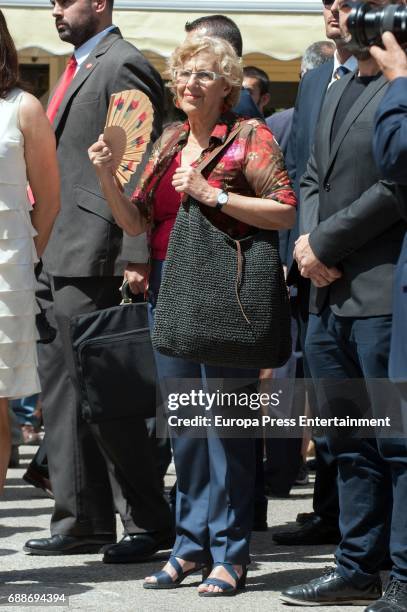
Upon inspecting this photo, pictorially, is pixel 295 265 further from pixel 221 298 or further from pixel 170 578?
pixel 170 578

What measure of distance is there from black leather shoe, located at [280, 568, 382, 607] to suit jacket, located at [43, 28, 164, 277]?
1506mm

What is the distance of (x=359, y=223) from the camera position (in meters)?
4.21

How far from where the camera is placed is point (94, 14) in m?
5.46

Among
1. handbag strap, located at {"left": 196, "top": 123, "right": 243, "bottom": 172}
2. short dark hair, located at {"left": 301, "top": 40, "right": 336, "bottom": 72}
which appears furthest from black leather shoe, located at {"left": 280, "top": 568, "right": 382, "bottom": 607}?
short dark hair, located at {"left": 301, "top": 40, "right": 336, "bottom": 72}

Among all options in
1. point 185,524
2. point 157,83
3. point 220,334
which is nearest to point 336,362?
point 220,334

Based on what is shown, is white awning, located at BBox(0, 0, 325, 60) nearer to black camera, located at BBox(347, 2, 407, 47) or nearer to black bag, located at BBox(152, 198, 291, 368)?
black bag, located at BBox(152, 198, 291, 368)

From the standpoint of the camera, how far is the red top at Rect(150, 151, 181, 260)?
4.71 m

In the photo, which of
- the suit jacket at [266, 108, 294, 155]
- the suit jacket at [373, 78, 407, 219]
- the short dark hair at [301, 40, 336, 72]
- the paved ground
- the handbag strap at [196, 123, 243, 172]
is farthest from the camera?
the short dark hair at [301, 40, 336, 72]

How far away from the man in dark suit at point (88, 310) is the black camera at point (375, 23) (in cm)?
154

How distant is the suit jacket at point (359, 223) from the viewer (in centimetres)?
420

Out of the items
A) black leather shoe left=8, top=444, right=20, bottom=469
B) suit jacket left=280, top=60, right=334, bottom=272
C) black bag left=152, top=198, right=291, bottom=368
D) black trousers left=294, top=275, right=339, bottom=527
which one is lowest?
black leather shoe left=8, top=444, right=20, bottom=469

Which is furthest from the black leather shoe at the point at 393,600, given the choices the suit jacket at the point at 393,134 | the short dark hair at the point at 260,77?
the short dark hair at the point at 260,77

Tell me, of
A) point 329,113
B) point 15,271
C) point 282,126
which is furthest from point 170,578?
point 282,126

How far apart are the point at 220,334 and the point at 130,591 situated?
0.95m
